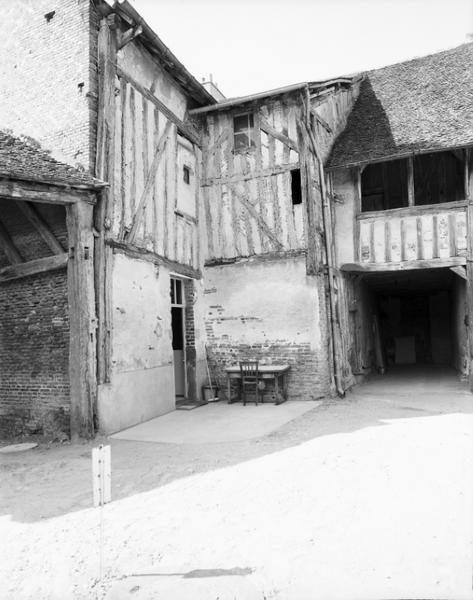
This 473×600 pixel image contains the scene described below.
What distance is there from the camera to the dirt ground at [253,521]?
3.01 metres

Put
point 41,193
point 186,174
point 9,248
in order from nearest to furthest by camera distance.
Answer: point 41,193, point 9,248, point 186,174

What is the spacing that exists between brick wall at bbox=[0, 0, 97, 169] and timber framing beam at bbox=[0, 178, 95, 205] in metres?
0.80

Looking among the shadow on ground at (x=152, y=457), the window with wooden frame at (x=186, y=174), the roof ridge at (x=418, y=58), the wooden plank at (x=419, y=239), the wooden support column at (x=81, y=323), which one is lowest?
the shadow on ground at (x=152, y=457)

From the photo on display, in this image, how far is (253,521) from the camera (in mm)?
3887

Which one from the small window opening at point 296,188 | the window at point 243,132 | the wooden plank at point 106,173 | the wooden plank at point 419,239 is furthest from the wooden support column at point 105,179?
the wooden plank at point 419,239

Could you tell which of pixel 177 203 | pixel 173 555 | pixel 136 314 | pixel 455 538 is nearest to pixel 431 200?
pixel 177 203

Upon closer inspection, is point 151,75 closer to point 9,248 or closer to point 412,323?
point 9,248

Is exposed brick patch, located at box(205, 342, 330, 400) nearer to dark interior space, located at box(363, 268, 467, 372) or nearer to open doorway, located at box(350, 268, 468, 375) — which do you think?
open doorway, located at box(350, 268, 468, 375)

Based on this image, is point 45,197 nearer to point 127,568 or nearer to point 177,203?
point 177,203

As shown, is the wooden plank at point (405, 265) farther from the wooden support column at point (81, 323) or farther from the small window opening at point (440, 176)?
the wooden support column at point (81, 323)

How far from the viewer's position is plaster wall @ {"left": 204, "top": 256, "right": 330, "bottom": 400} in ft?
32.5

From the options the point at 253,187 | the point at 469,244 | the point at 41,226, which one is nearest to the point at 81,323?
the point at 41,226

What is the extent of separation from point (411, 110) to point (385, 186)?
194cm

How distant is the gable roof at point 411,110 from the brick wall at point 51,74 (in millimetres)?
5237
